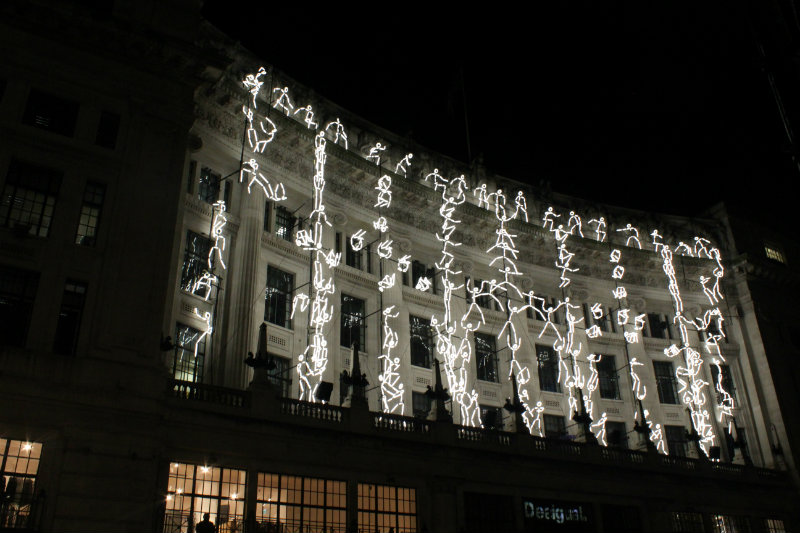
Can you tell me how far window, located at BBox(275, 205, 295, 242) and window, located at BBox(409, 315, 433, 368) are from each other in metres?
8.27

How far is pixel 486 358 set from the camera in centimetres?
3959

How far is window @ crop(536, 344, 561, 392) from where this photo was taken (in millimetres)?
41719

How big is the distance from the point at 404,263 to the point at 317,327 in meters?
7.89

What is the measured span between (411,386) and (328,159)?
1276 cm

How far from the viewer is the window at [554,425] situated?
130 feet

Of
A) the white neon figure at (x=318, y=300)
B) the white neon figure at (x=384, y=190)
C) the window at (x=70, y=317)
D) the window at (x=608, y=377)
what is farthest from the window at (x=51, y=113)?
the window at (x=608, y=377)

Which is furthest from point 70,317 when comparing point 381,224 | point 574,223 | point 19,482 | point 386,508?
point 574,223

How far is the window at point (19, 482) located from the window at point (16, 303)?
10.9 ft

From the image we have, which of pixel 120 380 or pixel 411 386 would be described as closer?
pixel 120 380

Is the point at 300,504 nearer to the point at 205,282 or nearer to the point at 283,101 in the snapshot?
the point at 205,282

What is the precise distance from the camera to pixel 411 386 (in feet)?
116

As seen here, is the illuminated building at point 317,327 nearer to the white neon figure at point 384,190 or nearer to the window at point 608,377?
the white neon figure at point 384,190

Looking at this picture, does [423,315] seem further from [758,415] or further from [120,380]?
[758,415]

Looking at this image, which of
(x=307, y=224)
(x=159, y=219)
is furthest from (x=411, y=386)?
(x=159, y=219)
